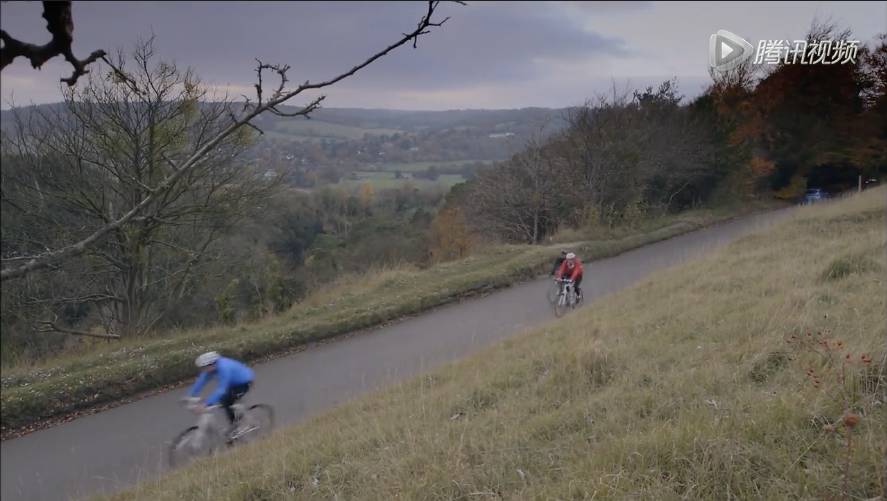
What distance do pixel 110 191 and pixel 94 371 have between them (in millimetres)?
6865

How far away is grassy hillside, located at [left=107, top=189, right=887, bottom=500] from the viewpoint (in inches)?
138

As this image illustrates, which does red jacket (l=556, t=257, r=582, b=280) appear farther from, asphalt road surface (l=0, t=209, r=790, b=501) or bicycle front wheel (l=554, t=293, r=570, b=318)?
asphalt road surface (l=0, t=209, r=790, b=501)

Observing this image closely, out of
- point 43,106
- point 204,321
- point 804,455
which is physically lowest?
point 204,321

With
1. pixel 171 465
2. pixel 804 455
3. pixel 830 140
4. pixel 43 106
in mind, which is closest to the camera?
pixel 804 455

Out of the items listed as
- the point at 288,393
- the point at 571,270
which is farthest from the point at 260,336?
the point at 571,270

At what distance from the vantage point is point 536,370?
259 inches

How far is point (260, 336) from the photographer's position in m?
11.5

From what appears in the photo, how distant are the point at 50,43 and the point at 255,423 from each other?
743cm

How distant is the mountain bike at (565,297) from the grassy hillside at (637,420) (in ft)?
14.9

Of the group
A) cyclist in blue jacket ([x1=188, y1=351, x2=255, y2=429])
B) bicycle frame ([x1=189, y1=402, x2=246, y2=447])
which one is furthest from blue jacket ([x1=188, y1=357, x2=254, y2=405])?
bicycle frame ([x1=189, y1=402, x2=246, y2=447])

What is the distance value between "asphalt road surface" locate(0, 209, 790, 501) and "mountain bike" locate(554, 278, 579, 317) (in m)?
0.29

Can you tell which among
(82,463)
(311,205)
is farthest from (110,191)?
(311,205)

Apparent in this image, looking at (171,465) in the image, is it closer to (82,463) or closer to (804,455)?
(82,463)

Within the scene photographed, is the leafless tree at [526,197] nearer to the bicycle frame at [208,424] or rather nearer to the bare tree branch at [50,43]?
the bicycle frame at [208,424]
